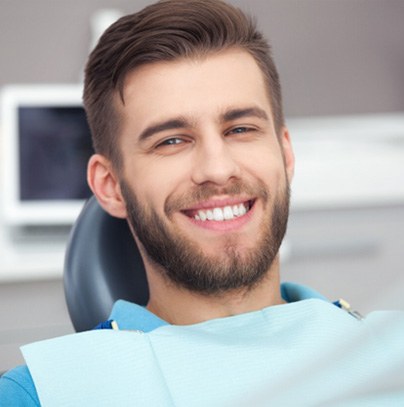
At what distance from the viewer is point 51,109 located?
2479 mm

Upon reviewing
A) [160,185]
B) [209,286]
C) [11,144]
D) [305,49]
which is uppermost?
[305,49]

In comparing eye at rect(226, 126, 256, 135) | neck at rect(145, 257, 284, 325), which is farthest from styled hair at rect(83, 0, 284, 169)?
neck at rect(145, 257, 284, 325)

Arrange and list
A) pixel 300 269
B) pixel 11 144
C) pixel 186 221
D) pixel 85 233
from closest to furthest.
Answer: pixel 186 221 → pixel 85 233 → pixel 11 144 → pixel 300 269

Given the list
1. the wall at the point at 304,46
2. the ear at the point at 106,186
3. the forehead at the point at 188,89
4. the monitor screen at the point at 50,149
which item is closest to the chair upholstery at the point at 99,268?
the ear at the point at 106,186

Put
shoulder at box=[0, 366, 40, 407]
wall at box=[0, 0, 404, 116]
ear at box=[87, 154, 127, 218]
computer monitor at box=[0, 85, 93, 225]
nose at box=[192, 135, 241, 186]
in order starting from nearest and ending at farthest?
shoulder at box=[0, 366, 40, 407] < nose at box=[192, 135, 241, 186] < ear at box=[87, 154, 127, 218] < computer monitor at box=[0, 85, 93, 225] < wall at box=[0, 0, 404, 116]

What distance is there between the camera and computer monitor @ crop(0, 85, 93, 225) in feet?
8.05

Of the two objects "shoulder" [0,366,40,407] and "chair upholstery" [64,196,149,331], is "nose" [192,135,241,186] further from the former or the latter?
"shoulder" [0,366,40,407]

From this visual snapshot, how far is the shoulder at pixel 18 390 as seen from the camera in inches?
35.6

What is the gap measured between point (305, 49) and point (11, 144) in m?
1.35

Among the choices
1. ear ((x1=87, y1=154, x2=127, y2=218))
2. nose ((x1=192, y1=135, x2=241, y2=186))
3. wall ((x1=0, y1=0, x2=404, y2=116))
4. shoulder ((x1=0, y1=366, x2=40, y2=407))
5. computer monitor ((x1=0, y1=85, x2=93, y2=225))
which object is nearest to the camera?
shoulder ((x1=0, y1=366, x2=40, y2=407))

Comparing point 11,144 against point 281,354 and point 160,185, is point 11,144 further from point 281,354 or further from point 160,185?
point 281,354

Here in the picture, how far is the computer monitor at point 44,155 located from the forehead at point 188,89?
54.3 inches

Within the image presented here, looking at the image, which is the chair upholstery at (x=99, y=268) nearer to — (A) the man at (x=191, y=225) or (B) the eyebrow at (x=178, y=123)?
(A) the man at (x=191, y=225)

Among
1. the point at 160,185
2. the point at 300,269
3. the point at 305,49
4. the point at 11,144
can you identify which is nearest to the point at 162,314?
the point at 160,185
